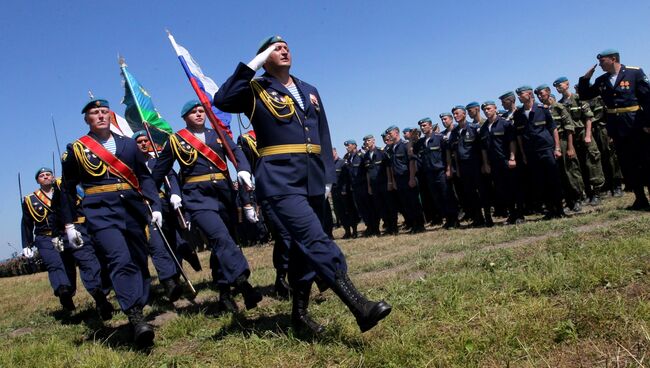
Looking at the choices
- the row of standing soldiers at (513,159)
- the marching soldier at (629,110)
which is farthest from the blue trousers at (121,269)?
the marching soldier at (629,110)

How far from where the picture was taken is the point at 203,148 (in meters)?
6.07

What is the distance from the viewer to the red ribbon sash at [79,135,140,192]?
516 centimetres

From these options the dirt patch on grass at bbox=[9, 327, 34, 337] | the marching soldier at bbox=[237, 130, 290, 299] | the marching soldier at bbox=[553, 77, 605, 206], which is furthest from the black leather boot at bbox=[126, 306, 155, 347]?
the marching soldier at bbox=[553, 77, 605, 206]

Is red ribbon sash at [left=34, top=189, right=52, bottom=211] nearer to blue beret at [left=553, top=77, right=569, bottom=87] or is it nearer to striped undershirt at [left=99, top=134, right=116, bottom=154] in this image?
striped undershirt at [left=99, top=134, right=116, bottom=154]

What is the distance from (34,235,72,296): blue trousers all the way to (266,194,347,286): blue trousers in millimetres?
5103

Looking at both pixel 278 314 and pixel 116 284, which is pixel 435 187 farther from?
pixel 116 284

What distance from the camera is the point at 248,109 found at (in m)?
4.04

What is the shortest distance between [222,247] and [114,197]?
1.15 m

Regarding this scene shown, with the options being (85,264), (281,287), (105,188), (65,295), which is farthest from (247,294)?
(65,295)

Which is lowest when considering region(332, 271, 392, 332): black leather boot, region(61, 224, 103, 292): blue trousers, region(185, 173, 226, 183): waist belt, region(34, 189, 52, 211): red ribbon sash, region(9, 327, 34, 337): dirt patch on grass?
region(9, 327, 34, 337): dirt patch on grass

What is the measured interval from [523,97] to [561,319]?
650 centimetres

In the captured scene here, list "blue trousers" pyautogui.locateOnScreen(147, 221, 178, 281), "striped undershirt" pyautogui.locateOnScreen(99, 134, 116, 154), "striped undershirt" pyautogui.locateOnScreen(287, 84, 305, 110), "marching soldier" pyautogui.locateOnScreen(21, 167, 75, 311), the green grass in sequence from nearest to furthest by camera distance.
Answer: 1. the green grass
2. "striped undershirt" pyautogui.locateOnScreen(287, 84, 305, 110)
3. "striped undershirt" pyautogui.locateOnScreen(99, 134, 116, 154)
4. "blue trousers" pyautogui.locateOnScreen(147, 221, 178, 281)
5. "marching soldier" pyautogui.locateOnScreen(21, 167, 75, 311)

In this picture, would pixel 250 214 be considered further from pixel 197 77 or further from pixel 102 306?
pixel 197 77

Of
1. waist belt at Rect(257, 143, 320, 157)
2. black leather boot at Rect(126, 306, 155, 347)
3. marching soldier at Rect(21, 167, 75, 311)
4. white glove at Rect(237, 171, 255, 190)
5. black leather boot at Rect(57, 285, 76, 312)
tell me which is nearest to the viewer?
waist belt at Rect(257, 143, 320, 157)
